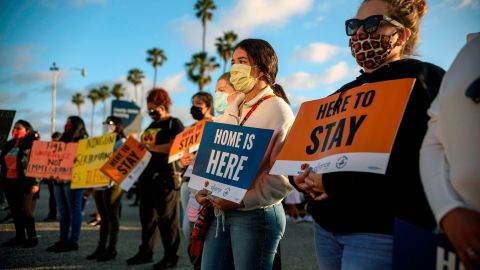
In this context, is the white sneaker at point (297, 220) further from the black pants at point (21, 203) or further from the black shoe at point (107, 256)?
the black pants at point (21, 203)

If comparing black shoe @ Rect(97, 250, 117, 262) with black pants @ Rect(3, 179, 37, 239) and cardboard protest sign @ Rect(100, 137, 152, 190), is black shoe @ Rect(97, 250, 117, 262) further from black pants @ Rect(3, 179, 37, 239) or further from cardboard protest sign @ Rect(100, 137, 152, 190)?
black pants @ Rect(3, 179, 37, 239)

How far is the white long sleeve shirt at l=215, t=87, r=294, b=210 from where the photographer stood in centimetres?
250

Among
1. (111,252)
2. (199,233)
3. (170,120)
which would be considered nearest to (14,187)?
(111,252)

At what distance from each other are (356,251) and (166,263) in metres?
4.36

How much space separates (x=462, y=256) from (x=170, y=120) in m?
5.06

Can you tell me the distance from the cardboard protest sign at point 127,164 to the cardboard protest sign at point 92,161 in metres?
0.74

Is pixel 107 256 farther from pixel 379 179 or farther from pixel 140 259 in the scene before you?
pixel 379 179

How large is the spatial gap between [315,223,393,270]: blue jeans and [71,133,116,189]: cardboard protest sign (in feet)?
17.3

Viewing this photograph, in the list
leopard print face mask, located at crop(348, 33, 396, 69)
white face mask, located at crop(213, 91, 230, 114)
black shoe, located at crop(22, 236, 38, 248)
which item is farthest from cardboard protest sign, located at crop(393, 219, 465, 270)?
black shoe, located at crop(22, 236, 38, 248)

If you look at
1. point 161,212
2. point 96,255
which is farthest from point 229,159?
point 96,255

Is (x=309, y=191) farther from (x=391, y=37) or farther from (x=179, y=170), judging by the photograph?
(x=179, y=170)

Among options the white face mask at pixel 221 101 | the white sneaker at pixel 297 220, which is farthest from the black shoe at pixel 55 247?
the white sneaker at pixel 297 220

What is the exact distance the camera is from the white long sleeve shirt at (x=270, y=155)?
2.50m

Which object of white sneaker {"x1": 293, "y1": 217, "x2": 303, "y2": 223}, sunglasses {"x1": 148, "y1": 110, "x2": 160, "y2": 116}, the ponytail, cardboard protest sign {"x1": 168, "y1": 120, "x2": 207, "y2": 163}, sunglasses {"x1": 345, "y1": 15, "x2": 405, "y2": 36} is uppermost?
sunglasses {"x1": 345, "y1": 15, "x2": 405, "y2": 36}
